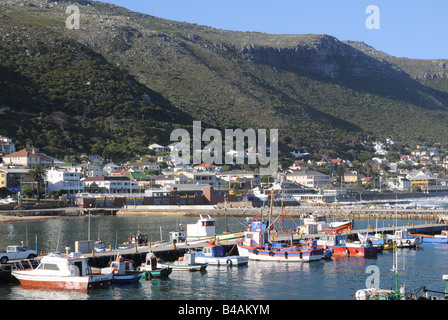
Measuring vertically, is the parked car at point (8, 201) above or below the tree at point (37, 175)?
below

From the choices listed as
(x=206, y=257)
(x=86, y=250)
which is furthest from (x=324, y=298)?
(x=86, y=250)

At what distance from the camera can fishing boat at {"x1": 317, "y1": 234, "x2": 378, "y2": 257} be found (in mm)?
53250

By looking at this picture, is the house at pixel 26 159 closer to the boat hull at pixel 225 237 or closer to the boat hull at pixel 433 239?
the boat hull at pixel 225 237

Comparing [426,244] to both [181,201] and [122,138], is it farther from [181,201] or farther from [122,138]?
[122,138]

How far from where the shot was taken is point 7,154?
480ft

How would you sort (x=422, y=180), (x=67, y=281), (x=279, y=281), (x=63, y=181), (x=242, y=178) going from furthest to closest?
Result: (x=422, y=180), (x=242, y=178), (x=63, y=181), (x=279, y=281), (x=67, y=281)

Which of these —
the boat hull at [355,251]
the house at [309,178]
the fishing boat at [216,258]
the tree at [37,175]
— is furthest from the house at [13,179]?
the boat hull at [355,251]

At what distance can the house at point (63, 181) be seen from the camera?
126 metres

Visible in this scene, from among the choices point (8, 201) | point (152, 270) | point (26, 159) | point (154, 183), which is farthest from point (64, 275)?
point (26, 159)

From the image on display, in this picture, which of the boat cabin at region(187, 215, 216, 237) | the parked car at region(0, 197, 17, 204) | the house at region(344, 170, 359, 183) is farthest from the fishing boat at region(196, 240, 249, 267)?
the house at region(344, 170, 359, 183)

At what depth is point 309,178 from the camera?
541 feet

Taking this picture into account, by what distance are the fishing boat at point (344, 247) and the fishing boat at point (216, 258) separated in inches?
361

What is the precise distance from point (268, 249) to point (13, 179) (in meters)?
85.4
